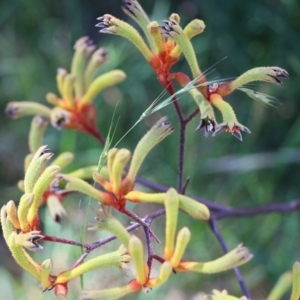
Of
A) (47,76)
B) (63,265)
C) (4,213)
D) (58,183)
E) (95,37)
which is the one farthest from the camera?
(95,37)

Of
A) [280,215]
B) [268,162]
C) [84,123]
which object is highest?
[84,123]

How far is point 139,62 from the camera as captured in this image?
9.54ft

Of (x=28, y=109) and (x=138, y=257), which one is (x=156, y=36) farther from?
(x=28, y=109)

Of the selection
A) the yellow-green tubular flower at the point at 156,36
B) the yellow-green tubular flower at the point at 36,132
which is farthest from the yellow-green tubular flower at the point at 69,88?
the yellow-green tubular flower at the point at 156,36

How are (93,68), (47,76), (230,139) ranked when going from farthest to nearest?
(47,76), (230,139), (93,68)

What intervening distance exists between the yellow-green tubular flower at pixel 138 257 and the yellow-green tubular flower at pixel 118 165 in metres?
0.19

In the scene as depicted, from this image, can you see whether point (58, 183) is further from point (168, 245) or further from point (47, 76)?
point (47, 76)

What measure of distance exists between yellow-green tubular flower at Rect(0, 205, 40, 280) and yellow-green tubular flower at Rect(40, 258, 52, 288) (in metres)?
0.02

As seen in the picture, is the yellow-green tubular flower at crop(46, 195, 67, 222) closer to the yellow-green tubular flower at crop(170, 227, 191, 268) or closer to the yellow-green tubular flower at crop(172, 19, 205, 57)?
the yellow-green tubular flower at crop(170, 227, 191, 268)

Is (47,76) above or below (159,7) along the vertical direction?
below

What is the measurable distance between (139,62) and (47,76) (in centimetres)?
56

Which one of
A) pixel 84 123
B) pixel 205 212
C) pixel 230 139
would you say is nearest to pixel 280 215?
pixel 230 139

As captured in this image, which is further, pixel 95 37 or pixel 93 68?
Result: pixel 95 37

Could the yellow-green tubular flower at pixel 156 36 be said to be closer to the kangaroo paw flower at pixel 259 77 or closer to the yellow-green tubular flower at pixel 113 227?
the kangaroo paw flower at pixel 259 77
